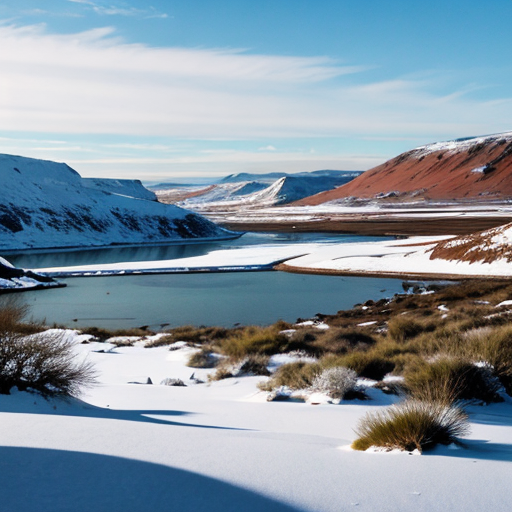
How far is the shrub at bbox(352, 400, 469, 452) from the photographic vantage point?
13.5 ft

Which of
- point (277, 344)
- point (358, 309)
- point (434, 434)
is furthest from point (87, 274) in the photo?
point (434, 434)

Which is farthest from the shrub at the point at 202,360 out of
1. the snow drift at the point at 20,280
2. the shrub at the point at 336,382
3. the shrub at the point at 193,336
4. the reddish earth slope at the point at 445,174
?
the reddish earth slope at the point at 445,174

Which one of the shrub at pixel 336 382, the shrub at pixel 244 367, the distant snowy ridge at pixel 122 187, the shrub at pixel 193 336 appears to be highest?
the distant snowy ridge at pixel 122 187

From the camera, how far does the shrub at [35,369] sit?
698cm

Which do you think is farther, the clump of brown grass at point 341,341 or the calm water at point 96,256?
the calm water at point 96,256

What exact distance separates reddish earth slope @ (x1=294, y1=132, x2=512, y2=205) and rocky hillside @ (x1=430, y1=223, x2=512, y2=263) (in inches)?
4082

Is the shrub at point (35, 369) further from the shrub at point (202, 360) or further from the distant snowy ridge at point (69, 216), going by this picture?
the distant snowy ridge at point (69, 216)

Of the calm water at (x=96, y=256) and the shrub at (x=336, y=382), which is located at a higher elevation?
the shrub at (x=336, y=382)

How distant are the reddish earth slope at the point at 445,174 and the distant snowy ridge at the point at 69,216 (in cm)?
8191

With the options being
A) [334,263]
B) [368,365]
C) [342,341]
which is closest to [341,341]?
[342,341]

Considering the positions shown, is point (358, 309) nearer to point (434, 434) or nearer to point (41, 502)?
point (434, 434)

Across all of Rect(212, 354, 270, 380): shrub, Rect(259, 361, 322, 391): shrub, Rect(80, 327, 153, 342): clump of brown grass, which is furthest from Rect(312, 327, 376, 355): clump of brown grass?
Rect(80, 327, 153, 342): clump of brown grass

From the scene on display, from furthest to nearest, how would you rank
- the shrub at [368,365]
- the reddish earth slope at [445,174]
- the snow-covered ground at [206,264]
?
the reddish earth slope at [445,174] < the snow-covered ground at [206,264] < the shrub at [368,365]

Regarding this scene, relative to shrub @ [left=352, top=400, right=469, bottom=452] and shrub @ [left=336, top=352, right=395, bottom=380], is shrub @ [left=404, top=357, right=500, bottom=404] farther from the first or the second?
shrub @ [left=352, top=400, right=469, bottom=452]
